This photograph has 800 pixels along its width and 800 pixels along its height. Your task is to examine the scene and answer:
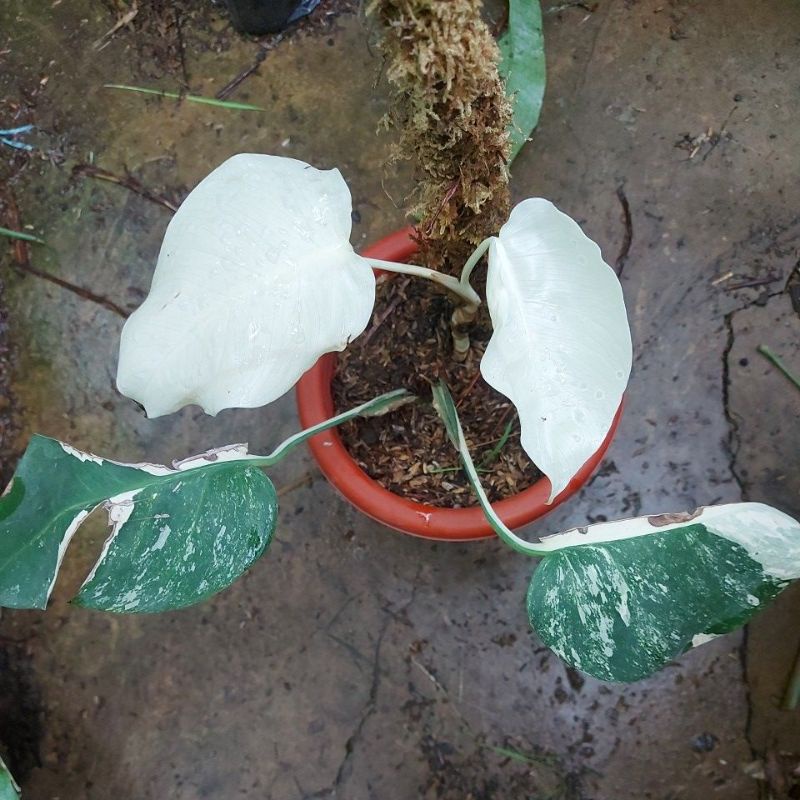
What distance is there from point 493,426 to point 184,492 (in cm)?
47

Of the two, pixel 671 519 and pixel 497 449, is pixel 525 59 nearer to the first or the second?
pixel 497 449

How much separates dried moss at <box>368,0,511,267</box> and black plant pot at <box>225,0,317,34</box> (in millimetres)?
700

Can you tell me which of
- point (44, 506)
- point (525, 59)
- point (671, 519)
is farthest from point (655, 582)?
point (525, 59)

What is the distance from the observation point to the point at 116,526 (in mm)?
705

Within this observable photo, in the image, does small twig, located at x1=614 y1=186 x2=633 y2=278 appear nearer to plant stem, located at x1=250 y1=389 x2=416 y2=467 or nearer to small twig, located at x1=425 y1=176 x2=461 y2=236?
plant stem, located at x1=250 y1=389 x2=416 y2=467

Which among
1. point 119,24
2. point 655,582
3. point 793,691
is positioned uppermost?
point 119,24

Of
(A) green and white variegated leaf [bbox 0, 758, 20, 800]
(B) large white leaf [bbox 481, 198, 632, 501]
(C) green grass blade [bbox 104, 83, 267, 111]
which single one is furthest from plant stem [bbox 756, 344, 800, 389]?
(A) green and white variegated leaf [bbox 0, 758, 20, 800]

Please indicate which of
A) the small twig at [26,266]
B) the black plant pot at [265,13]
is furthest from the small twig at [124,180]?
the black plant pot at [265,13]

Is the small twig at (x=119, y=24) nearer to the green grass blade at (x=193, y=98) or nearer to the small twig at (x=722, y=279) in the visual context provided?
the green grass blade at (x=193, y=98)

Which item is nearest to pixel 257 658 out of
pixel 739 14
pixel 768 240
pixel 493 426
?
pixel 493 426

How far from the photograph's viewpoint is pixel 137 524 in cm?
71

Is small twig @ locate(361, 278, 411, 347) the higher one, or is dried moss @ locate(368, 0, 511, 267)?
dried moss @ locate(368, 0, 511, 267)

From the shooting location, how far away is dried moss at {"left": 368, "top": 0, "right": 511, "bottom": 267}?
1.76ft

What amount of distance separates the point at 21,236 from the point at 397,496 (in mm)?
873
